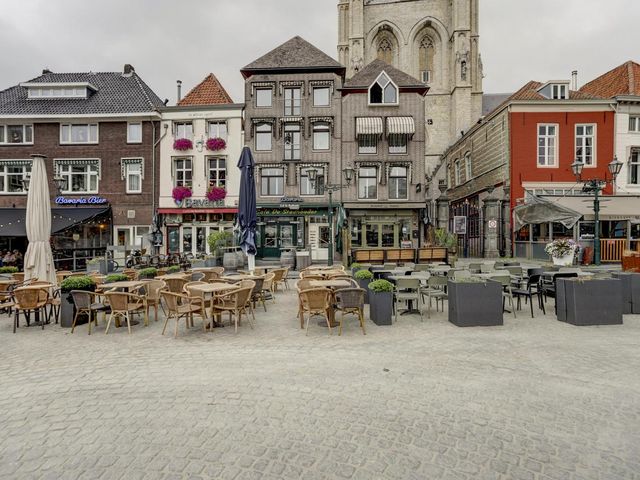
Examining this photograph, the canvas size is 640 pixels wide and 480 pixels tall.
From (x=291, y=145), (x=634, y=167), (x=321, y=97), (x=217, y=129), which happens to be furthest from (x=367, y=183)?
(x=634, y=167)

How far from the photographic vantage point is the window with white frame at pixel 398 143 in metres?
23.6

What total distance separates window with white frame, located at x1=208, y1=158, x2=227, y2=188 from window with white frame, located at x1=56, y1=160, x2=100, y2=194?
694 cm

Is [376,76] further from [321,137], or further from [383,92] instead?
[321,137]

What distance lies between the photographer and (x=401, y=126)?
2306cm

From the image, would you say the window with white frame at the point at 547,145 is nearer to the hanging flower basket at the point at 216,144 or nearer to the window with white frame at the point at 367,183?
the window with white frame at the point at 367,183

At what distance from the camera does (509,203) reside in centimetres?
2106

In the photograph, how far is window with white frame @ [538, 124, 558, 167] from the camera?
21.2 m

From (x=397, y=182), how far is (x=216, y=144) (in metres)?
11.5

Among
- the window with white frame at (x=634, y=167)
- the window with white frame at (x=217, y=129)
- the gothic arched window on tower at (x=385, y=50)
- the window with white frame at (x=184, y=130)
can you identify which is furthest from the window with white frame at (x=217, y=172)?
the gothic arched window on tower at (x=385, y=50)

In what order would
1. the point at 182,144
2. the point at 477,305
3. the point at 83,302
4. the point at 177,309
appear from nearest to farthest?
1. the point at 177,309
2. the point at 83,302
3. the point at 477,305
4. the point at 182,144

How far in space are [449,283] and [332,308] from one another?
2490mm

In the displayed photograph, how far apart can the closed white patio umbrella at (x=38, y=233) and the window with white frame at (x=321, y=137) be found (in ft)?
54.6

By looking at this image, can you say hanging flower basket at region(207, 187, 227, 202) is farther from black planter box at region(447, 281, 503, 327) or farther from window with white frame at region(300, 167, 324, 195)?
black planter box at region(447, 281, 503, 327)

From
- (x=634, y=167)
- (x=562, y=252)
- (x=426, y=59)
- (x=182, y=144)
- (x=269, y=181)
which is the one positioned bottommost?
(x=562, y=252)
